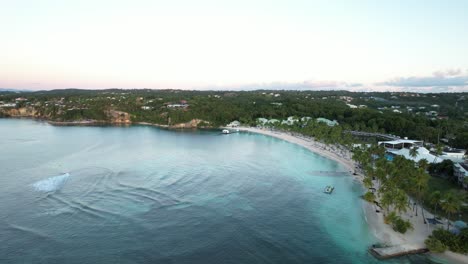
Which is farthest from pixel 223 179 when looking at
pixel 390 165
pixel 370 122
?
pixel 370 122

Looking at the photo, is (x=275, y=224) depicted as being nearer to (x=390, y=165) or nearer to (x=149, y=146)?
(x=390, y=165)

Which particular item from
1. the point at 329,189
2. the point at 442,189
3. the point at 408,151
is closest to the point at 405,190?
the point at 442,189

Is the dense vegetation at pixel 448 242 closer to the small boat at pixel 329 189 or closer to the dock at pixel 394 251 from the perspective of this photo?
the dock at pixel 394 251

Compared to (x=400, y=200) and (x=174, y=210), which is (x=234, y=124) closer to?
(x=174, y=210)

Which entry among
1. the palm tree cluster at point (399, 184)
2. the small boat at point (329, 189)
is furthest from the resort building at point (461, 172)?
the small boat at point (329, 189)

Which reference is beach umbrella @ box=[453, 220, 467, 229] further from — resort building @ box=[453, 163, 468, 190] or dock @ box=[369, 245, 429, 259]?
resort building @ box=[453, 163, 468, 190]
